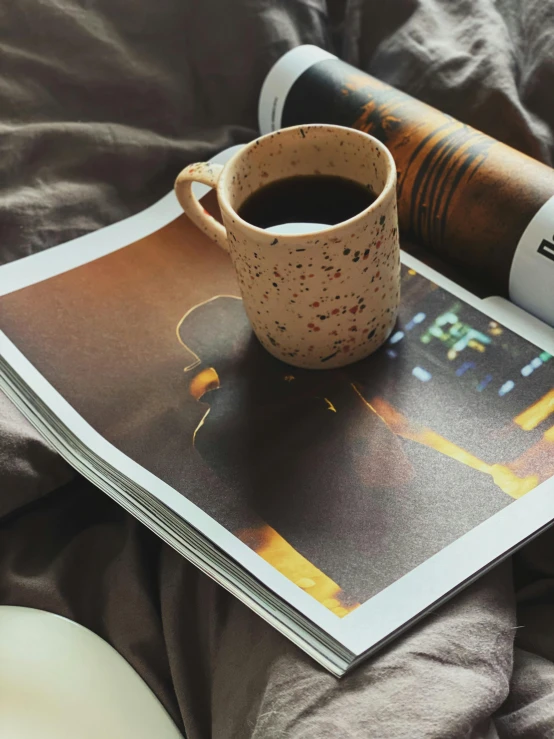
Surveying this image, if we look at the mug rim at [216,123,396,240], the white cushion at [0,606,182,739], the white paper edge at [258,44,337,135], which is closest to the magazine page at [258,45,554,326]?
the white paper edge at [258,44,337,135]

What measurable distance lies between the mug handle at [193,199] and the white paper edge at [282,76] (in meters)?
0.17

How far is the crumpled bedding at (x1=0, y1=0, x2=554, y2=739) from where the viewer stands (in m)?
0.38

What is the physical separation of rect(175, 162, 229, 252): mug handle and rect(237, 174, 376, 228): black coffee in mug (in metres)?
0.03

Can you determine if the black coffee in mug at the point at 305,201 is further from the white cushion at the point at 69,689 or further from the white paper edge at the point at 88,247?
the white cushion at the point at 69,689

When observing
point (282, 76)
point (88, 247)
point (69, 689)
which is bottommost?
point (69, 689)

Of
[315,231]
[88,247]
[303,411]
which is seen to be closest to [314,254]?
[315,231]

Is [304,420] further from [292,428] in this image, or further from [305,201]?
[305,201]

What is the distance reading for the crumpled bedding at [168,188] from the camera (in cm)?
38

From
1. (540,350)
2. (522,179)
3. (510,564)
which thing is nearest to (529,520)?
(510,564)

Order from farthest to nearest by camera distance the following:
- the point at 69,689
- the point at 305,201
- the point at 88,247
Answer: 1. the point at 88,247
2. the point at 305,201
3. the point at 69,689

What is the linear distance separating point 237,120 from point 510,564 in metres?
0.49

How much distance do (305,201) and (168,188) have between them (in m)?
0.20

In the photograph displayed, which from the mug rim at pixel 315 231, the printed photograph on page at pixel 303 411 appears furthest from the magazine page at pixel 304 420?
the mug rim at pixel 315 231

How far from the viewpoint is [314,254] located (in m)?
0.44
